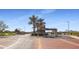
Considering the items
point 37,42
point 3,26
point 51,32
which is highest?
point 3,26

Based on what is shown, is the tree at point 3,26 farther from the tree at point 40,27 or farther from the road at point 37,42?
the tree at point 40,27

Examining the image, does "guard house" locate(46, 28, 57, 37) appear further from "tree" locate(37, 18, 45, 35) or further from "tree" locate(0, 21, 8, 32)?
"tree" locate(0, 21, 8, 32)

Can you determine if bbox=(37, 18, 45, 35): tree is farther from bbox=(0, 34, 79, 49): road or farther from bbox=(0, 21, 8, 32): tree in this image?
bbox=(0, 21, 8, 32): tree

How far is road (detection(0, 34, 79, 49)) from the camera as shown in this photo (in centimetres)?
513

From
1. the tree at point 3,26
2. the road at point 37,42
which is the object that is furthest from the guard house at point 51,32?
the tree at point 3,26

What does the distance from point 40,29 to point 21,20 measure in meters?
0.41

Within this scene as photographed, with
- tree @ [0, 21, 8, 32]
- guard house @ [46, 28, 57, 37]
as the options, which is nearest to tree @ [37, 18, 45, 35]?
guard house @ [46, 28, 57, 37]

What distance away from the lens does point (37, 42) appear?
5.21 metres

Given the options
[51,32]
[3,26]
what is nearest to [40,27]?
[51,32]

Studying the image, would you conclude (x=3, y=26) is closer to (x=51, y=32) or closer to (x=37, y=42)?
(x=37, y=42)

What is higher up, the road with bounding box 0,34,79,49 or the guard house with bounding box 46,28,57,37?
the guard house with bounding box 46,28,57,37

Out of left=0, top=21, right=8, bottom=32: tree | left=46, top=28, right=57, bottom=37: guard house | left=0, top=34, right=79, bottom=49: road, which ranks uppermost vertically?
left=0, top=21, right=8, bottom=32: tree

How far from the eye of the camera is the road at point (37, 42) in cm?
513

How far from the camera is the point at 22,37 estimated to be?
17.2ft
